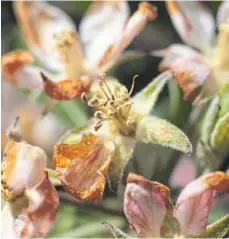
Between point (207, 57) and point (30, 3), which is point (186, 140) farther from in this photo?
point (30, 3)

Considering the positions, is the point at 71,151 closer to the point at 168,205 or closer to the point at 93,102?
the point at 93,102

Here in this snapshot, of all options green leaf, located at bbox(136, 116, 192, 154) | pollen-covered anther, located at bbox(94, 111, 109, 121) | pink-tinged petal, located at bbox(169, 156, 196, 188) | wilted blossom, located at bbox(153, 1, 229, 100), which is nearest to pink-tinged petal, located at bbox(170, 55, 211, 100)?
wilted blossom, located at bbox(153, 1, 229, 100)

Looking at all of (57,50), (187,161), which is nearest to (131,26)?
(57,50)

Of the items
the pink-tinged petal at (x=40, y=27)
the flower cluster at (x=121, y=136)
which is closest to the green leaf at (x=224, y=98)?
the flower cluster at (x=121, y=136)

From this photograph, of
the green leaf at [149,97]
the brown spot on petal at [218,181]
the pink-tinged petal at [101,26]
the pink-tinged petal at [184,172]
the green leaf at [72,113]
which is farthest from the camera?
the pink-tinged petal at [184,172]

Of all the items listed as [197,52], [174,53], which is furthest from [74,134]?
[197,52]

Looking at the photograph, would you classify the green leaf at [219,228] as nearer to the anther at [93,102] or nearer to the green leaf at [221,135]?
the green leaf at [221,135]
